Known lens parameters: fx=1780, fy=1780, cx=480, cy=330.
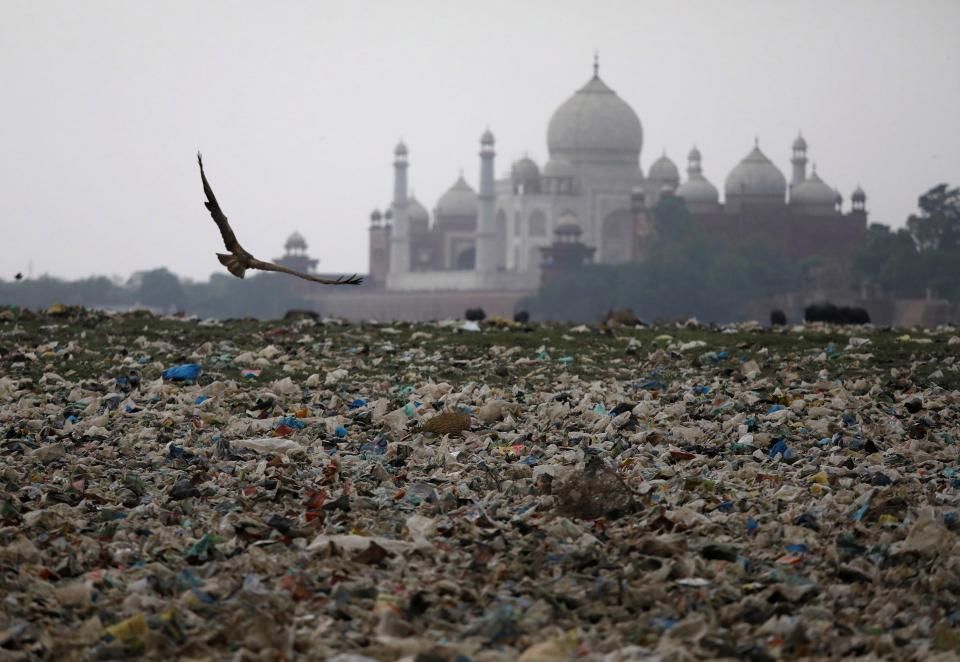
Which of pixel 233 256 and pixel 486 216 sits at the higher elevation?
pixel 486 216

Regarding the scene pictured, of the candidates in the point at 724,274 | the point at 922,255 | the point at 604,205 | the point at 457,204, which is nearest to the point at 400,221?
the point at 457,204

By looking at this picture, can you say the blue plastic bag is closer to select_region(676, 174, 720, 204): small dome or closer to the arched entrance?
select_region(676, 174, 720, 204): small dome

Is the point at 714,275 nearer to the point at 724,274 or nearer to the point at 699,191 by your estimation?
the point at 724,274

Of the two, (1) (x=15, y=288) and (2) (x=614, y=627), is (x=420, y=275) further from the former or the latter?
(2) (x=614, y=627)

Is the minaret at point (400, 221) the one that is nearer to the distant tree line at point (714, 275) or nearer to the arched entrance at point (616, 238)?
the arched entrance at point (616, 238)

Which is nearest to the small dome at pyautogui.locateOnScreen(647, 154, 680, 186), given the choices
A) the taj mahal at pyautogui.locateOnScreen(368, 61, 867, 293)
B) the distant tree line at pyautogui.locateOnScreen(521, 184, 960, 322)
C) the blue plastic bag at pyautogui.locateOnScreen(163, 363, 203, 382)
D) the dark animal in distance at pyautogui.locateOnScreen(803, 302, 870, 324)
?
the taj mahal at pyautogui.locateOnScreen(368, 61, 867, 293)

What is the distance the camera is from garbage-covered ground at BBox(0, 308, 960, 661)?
4633 mm

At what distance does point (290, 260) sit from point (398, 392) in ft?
239

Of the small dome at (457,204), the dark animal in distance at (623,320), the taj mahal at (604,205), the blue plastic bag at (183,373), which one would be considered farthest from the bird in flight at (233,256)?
the small dome at (457,204)

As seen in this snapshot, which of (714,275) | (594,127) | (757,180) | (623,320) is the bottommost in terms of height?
(623,320)

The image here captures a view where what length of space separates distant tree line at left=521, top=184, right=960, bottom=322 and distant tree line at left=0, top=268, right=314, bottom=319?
16.4m

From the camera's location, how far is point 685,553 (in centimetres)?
539

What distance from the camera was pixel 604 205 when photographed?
256ft

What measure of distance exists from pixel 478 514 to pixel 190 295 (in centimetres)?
8057
